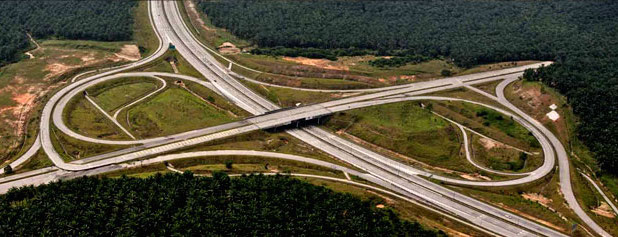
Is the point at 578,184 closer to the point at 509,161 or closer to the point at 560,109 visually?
the point at 509,161

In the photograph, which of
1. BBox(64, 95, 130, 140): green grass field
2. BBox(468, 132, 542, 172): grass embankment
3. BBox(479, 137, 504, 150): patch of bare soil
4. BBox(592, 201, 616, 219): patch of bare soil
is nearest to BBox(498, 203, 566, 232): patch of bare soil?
BBox(592, 201, 616, 219): patch of bare soil

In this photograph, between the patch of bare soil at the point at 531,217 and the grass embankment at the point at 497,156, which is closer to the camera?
the patch of bare soil at the point at 531,217

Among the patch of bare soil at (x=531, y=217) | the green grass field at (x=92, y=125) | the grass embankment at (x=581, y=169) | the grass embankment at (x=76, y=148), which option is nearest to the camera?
the patch of bare soil at (x=531, y=217)

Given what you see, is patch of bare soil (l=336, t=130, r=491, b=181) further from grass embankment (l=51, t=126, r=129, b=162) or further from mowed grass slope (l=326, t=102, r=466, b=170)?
grass embankment (l=51, t=126, r=129, b=162)

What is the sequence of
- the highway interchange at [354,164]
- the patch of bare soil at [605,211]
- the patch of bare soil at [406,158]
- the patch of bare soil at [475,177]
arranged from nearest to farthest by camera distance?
the highway interchange at [354,164] < the patch of bare soil at [605,211] < the patch of bare soil at [475,177] < the patch of bare soil at [406,158]

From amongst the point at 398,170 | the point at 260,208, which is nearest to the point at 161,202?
the point at 260,208

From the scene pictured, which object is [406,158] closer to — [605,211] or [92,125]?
[605,211]

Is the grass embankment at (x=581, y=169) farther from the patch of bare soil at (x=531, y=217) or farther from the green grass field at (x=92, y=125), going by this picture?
the green grass field at (x=92, y=125)

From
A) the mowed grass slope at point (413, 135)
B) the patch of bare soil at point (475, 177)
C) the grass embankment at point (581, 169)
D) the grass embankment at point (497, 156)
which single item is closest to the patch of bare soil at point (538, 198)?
the grass embankment at point (581, 169)
